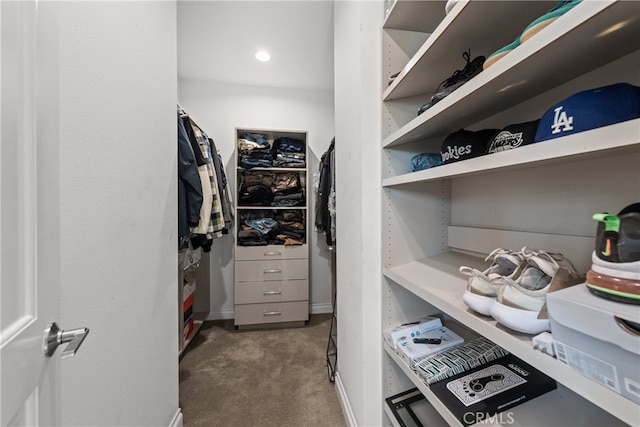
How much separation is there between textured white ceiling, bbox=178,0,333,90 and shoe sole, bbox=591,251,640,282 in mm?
1937

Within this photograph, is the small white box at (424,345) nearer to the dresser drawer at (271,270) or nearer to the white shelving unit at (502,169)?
the white shelving unit at (502,169)

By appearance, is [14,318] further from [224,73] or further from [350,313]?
[224,73]

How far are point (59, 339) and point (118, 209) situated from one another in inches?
17.8

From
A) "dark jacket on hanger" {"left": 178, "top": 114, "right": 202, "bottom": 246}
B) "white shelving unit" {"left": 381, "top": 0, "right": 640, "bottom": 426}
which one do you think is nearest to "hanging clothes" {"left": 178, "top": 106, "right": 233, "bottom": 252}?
"dark jacket on hanger" {"left": 178, "top": 114, "right": 202, "bottom": 246}

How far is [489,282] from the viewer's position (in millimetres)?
573

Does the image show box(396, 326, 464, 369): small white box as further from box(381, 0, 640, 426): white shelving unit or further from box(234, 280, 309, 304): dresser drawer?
box(234, 280, 309, 304): dresser drawer

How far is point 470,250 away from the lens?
996 mm

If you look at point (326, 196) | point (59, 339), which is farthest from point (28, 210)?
point (326, 196)

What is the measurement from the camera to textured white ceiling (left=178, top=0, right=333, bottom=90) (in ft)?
5.49

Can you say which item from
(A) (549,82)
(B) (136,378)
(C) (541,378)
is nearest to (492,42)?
(A) (549,82)

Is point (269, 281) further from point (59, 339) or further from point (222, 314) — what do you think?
point (59, 339)

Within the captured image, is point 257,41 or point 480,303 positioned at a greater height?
point 257,41

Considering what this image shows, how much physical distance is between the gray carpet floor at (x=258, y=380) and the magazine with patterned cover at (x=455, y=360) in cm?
83

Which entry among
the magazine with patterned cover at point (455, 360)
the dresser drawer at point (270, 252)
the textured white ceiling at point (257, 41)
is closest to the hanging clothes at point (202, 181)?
the dresser drawer at point (270, 252)
